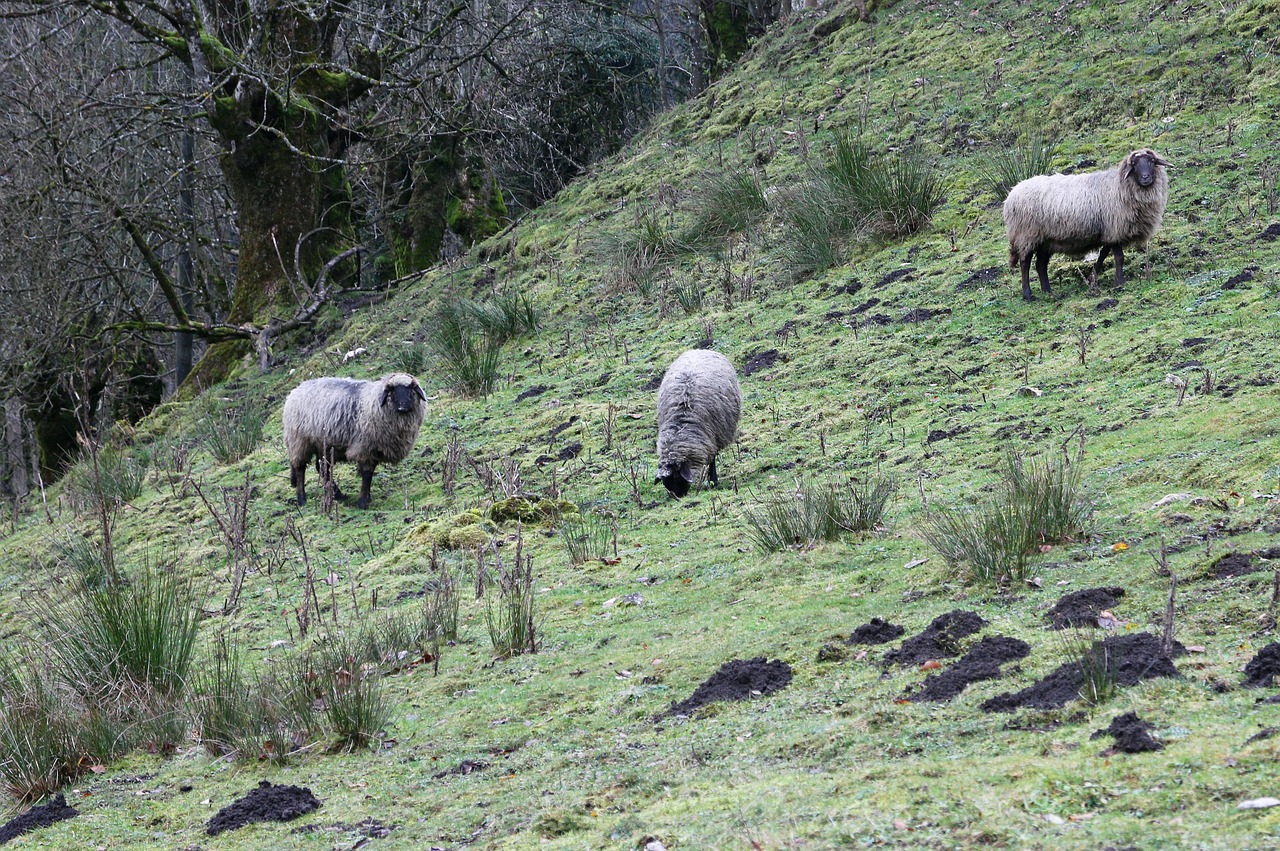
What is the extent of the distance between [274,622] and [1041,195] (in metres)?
7.58

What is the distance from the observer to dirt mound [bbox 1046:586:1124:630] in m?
4.63

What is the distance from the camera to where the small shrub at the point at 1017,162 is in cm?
1241

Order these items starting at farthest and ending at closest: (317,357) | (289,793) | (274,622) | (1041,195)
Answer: (317,357)
(1041,195)
(274,622)
(289,793)

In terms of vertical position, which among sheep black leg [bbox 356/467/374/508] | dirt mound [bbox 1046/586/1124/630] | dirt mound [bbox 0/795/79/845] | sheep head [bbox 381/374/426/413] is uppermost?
sheep head [bbox 381/374/426/413]

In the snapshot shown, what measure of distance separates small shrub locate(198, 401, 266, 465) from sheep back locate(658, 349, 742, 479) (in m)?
6.13

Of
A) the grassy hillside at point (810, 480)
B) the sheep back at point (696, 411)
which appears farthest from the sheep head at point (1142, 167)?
the sheep back at point (696, 411)

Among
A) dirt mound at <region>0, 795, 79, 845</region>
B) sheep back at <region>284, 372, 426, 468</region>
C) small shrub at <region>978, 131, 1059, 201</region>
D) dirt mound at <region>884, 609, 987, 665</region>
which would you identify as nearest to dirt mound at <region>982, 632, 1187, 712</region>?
dirt mound at <region>884, 609, 987, 665</region>

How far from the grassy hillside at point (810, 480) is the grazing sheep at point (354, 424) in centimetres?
40

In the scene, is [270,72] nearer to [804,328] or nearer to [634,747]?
[804,328]

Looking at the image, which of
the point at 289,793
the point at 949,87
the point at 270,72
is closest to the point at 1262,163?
the point at 949,87

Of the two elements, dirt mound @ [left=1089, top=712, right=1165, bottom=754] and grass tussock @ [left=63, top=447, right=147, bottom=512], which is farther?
grass tussock @ [left=63, top=447, right=147, bottom=512]

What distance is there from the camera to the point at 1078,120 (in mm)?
13867

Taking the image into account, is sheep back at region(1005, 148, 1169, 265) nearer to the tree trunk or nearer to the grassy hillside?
the grassy hillside

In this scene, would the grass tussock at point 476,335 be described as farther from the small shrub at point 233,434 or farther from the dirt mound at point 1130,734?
the dirt mound at point 1130,734
